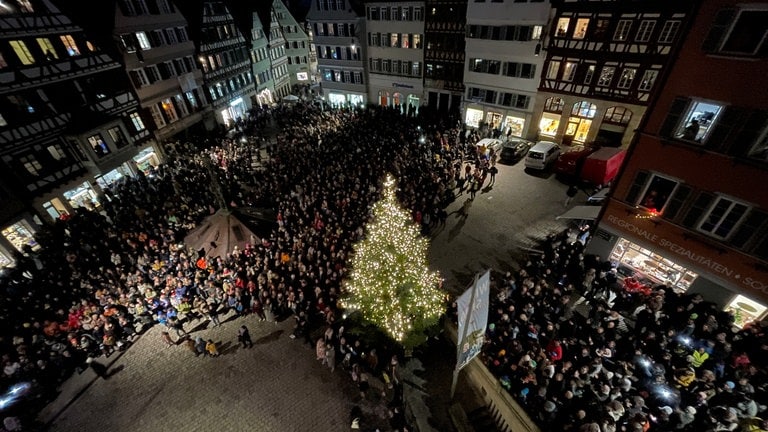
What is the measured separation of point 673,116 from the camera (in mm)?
12289

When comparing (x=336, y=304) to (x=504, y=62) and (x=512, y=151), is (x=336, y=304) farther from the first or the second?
(x=504, y=62)

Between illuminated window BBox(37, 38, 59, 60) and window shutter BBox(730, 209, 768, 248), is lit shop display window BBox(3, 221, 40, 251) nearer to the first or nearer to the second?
illuminated window BBox(37, 38, 59, 60)

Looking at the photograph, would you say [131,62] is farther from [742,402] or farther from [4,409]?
[742,402]

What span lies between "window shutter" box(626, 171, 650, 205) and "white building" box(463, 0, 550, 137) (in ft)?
54.2

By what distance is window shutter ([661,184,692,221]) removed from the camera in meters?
12.6

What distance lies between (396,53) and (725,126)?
30.1 m

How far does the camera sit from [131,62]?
26203 mm

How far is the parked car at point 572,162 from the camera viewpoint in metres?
23.5

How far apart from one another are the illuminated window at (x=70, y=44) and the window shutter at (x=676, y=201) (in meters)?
36.3

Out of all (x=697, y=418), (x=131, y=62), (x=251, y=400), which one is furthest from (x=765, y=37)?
(x=131, y=62)

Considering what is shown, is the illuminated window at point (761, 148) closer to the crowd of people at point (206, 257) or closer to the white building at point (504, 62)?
the crowd of people at point (206, 257)

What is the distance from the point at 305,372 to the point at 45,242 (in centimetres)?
1943

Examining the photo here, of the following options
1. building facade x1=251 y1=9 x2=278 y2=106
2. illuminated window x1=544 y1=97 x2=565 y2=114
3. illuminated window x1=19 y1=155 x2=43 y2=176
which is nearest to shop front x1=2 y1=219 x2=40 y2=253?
illuminated window x1=19 y1=155 x2=43 y2=176

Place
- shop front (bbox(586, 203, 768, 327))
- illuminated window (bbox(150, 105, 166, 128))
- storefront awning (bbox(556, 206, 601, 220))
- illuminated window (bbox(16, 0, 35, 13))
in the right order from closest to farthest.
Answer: shop front (bbox(586, 203, 768, 327)), storefront awning (bbox(556, 206, 601, 220)), illuminated window (bbox(16, 0, 35, 13)), illuminated window (bbox(150, 105, 166, 128))
